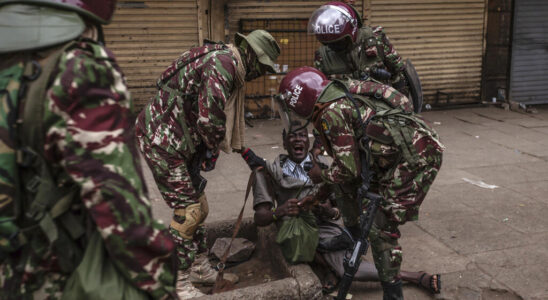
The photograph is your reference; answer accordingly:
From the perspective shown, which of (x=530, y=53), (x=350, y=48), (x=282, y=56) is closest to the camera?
(x=350, y=48)

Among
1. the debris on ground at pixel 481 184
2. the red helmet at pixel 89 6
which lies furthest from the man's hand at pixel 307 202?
the debris on ground at pixel 481 184

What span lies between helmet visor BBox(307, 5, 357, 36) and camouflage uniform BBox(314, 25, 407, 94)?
32.0 inches

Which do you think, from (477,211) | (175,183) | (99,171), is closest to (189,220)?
(175,183)

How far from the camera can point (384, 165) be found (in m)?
3.18

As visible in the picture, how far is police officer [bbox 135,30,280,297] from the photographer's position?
337 cm

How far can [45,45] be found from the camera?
1492 millimetres

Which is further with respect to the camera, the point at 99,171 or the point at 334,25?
the point at 334,25

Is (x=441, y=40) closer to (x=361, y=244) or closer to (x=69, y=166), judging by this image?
(x=361, y=244)

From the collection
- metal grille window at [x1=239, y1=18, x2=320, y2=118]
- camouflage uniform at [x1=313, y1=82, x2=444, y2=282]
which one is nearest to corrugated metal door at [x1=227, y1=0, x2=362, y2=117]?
metal grille window at [x1=239, y1=18, x2=320, y2=118]

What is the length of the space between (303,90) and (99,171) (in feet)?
6.20

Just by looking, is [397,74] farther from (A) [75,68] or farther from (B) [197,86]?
(A) [75,68]

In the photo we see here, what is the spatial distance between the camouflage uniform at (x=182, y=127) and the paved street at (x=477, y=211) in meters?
1.40

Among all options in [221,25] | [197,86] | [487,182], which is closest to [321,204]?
[197,86]

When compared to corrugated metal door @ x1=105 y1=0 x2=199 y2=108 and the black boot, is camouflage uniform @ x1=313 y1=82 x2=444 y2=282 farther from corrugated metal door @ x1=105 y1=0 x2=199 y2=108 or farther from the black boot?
corrugated metal door @ x1=105 y1=0 x2=199 y2=108
